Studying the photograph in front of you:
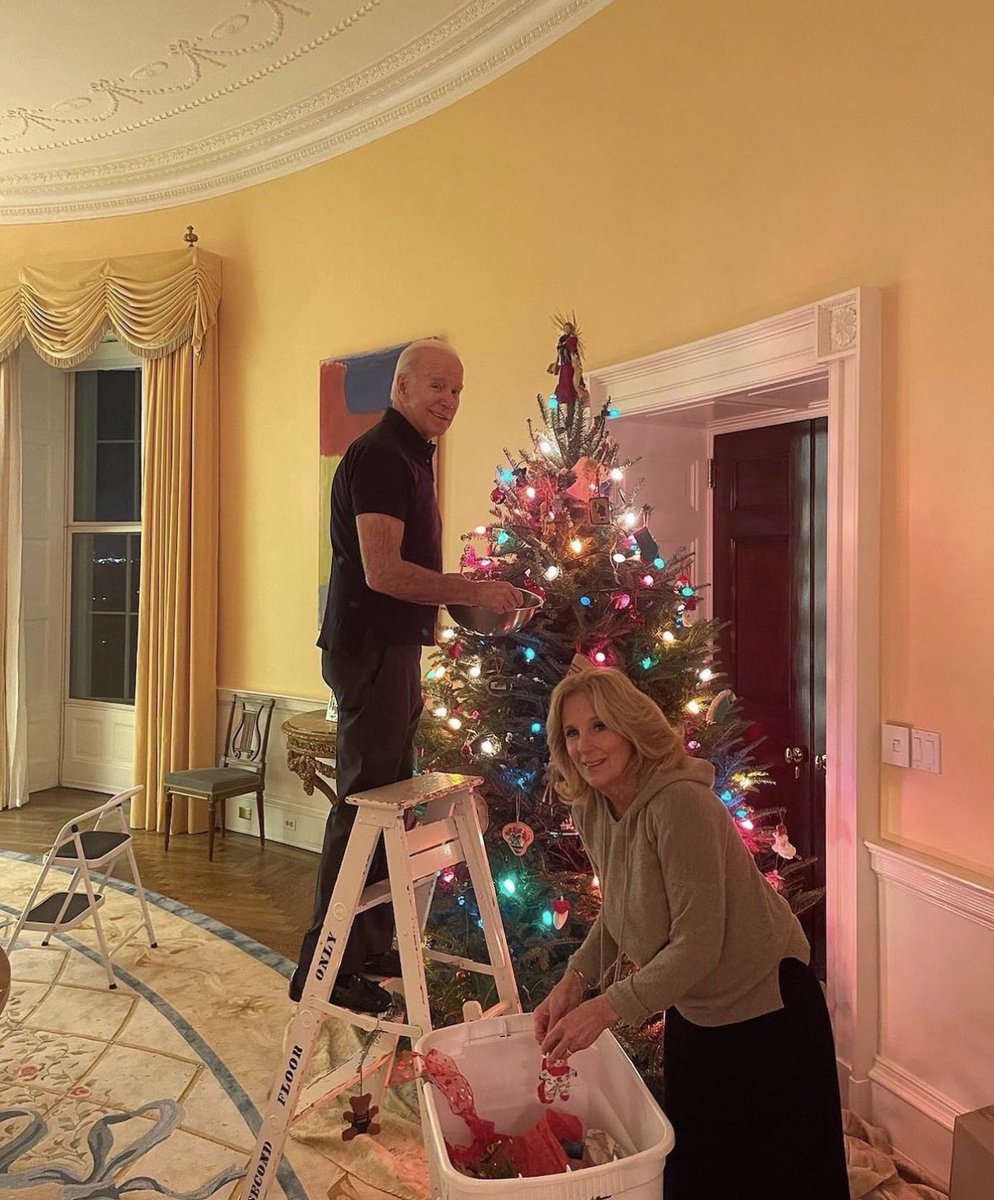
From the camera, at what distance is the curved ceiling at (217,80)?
405 cm

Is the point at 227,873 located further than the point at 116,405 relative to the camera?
No

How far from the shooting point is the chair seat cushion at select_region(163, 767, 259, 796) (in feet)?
16.4

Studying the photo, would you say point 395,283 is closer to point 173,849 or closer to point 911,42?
point 911,42

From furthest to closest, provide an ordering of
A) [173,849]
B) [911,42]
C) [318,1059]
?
[173,849] → [318,1059] → [911,42]

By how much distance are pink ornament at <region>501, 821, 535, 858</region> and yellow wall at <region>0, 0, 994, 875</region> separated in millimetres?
1029

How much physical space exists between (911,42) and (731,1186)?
9.15 feet

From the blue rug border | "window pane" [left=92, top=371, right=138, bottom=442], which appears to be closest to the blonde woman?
the blue rug border

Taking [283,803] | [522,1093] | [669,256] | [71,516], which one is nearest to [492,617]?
[522,1093]

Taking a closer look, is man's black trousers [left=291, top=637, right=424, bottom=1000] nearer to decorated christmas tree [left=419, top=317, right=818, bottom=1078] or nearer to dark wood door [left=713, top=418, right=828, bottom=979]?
decorated christmas tree [left=419, top=317, right=818, bottom=1078]

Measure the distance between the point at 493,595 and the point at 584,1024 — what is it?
0.91m

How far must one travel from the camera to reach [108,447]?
666 centimetres

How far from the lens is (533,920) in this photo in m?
2.75

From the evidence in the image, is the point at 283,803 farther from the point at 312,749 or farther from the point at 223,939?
the point at 223,939

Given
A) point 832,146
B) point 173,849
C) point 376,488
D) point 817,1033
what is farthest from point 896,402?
point 173,849
